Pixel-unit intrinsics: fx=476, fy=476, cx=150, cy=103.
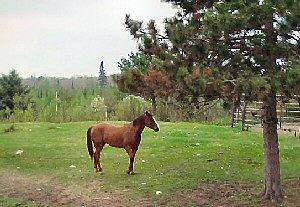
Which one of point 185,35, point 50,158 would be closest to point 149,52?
point 185,35

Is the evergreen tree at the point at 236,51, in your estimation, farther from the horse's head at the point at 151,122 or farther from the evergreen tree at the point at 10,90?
the evergreen tree at the point at 10,90

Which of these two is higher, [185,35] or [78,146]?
[185,35]

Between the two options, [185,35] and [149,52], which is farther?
[149,52]

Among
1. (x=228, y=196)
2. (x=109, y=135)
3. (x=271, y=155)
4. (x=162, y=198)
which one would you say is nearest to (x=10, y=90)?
(x=109, y=135)

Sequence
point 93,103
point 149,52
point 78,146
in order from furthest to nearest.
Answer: point 93,103, point 78,146, point 149,52

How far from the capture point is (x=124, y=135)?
8.38 meters

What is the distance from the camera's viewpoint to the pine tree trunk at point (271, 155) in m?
6.22

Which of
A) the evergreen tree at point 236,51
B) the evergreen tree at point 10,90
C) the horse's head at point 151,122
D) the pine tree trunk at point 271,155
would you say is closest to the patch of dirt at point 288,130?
the horse's head at point 151,122

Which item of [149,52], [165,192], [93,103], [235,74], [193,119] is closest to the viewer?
[235,74]

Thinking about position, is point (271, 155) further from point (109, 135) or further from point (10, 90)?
point (10, 90)

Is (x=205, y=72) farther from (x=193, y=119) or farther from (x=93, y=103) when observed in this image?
(x=93, y=103)

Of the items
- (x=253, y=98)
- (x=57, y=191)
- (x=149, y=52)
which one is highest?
(x=149, y=52)

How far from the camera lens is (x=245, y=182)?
746cm

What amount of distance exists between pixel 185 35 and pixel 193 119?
16.7 m
